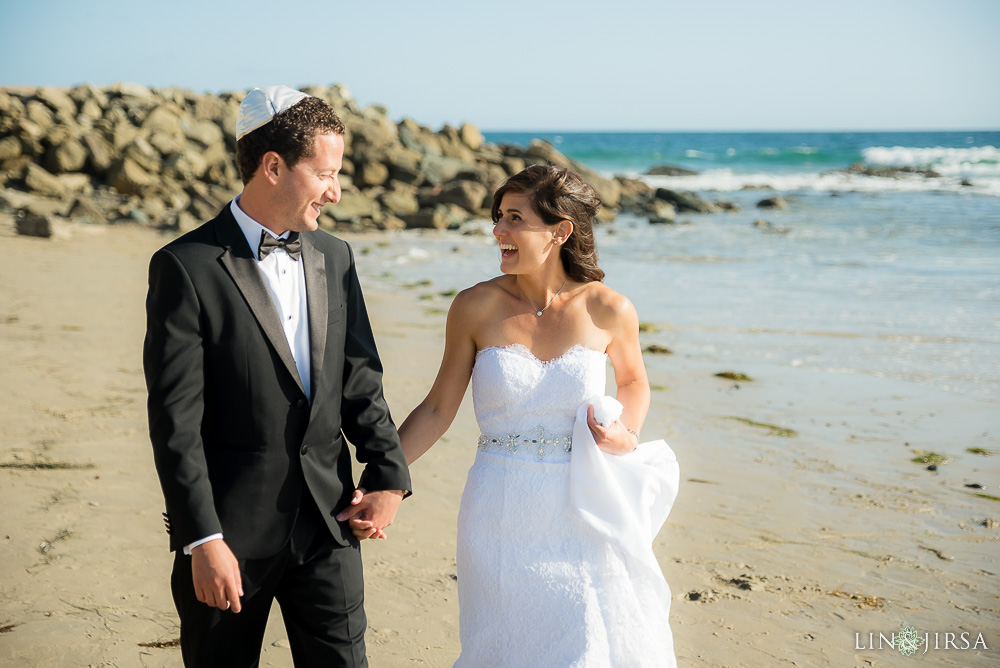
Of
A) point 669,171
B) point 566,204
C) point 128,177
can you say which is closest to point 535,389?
point 566,204

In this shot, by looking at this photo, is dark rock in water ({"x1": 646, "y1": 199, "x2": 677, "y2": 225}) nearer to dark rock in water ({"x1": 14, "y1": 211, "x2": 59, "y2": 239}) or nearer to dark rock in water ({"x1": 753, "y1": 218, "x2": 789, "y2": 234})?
dark rock in water ({"x1": 753, "y1": 218, "x2": 789, "y2": 234})

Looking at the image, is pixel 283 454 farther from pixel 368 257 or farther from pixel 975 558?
pixel 368 257

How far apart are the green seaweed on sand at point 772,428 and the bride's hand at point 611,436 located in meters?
4.22

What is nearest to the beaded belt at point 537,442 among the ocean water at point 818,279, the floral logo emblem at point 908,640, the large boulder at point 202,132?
the floral logo emblem at point 908,640

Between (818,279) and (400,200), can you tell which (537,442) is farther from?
(400,200)

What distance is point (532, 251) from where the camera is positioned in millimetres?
3029

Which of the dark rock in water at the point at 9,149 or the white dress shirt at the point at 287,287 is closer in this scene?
the white dress shirt at the point at 287,287

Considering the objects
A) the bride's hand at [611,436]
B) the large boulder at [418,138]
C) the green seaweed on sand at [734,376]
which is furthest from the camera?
the large boulder at [418,138]

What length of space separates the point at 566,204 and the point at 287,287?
1037 mm

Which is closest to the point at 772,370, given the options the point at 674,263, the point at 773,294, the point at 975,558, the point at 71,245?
the point at 975,558

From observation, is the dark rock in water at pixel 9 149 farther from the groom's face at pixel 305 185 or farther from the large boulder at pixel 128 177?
the groom's face at pixel 305 185

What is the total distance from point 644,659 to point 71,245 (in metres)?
14.3

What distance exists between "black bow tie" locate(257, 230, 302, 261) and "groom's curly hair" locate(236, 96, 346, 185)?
190 millimetres

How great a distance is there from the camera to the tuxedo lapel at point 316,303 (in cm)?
246
